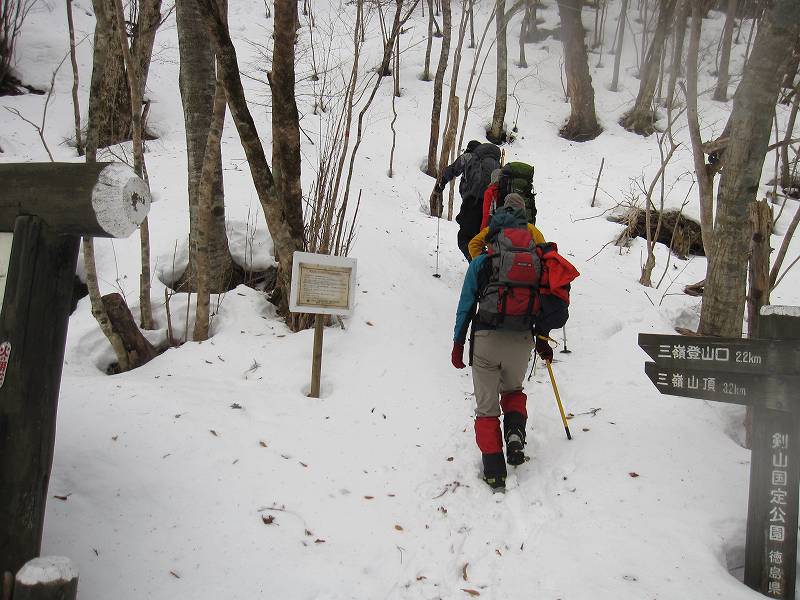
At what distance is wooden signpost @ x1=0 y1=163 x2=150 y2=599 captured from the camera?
203 centimetres

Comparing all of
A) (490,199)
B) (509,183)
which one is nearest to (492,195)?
(490,199)

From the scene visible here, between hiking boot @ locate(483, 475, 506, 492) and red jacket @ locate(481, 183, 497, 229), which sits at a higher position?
red jacket @ locate(481, 183, 497, 229)

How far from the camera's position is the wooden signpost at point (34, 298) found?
6.66 feet

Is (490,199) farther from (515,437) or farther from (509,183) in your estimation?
(515,437)

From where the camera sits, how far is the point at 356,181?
33.6 feet

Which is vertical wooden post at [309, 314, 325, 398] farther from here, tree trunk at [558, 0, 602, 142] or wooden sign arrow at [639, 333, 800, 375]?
tree trunk at [558, 0, 602, 142]

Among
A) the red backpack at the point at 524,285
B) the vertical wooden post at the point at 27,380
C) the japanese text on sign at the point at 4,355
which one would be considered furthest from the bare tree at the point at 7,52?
the red backpack at the point at 524,285

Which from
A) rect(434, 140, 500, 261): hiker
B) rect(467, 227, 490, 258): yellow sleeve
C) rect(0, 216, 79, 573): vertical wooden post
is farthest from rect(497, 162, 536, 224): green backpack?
rect(0, 216, 79, 573): vertical wooden post

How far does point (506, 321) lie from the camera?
3492 mm

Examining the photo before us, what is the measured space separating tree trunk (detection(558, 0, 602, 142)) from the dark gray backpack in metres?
10.8

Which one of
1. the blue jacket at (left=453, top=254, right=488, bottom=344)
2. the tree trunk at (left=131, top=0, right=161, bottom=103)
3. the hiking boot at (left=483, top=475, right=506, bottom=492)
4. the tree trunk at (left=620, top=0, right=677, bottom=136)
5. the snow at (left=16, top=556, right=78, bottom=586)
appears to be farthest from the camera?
the tree trunk at (left=620, top=0, right=677, bottom=136)

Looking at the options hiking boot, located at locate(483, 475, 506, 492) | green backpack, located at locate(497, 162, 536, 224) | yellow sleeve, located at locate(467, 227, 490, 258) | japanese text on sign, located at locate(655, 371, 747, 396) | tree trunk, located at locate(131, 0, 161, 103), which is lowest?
hiking boot, located at locate(483, 475, 506, 492)

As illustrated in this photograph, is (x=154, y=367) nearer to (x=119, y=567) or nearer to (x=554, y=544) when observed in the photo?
(x=119, y=567)

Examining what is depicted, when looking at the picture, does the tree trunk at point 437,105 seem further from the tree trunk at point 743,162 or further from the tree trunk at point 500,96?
the tree trunk at point 743,162
